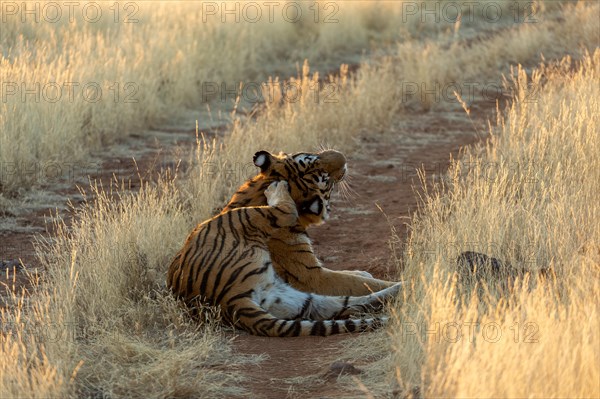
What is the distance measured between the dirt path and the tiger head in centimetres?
78

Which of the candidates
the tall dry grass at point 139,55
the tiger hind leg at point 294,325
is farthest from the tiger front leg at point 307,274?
the tall dry grass at point 139,55

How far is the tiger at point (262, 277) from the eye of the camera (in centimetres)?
497

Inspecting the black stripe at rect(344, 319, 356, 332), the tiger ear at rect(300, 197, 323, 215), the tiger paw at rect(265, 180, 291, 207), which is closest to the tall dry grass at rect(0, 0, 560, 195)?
the tiger paw at rect(265, 180, 291, 207)

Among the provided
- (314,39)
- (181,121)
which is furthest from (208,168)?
(314,39)

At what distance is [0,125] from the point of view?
8609 mm

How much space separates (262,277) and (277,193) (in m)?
0.58

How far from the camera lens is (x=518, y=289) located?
4.72 m

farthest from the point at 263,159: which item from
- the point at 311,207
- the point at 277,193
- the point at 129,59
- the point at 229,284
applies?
the point at 129,59

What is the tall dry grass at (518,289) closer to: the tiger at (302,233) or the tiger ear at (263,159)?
the tiger at (302,233)

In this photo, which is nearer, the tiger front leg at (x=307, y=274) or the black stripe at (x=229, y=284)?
the black stripe at (x=229, y=284)

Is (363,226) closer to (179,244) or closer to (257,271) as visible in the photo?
(179,244)

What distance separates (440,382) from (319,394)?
690 millimetres

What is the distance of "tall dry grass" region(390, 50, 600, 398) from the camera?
11.6 feet

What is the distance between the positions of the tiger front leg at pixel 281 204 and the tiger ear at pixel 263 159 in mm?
116
